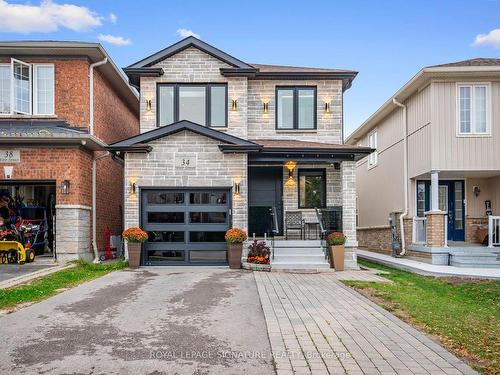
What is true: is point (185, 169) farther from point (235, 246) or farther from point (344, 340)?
point (344, 340)

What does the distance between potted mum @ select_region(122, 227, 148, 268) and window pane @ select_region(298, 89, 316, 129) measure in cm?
663

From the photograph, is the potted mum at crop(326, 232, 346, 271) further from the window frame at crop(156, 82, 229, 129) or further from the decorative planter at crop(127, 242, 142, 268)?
the decorative planter at crop(127, 242, 142, 268)

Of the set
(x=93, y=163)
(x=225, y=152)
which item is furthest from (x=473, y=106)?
(x=93, y=163)

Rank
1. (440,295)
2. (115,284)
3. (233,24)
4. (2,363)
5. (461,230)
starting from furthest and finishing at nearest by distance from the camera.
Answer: (233,24) → (461,230) → (115,284) → (440,295) → (2,363)

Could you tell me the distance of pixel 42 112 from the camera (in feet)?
46.9

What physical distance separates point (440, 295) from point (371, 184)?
504 inches

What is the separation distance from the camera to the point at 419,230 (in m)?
16.0

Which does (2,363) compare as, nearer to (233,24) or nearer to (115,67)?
(115,67)

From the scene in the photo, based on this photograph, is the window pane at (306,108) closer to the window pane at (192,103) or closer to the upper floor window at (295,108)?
the upper floor window at (295,108)

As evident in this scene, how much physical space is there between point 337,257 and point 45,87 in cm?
1038

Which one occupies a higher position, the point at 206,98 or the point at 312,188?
the point at 206,98

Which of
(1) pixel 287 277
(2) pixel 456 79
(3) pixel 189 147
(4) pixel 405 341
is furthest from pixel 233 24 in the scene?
(4) pixel 405 341

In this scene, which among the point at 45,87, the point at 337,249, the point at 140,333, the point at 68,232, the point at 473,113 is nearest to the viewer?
the point at 140,333

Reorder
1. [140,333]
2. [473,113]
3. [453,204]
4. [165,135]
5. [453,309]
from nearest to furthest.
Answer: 1. [140,333]
2. [453,309]
3. [165,135]
4. [473,113]
5. [453,204]
